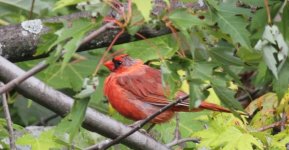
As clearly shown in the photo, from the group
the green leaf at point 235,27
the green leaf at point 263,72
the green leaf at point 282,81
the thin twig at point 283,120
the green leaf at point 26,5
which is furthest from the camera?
the green leaf at point 26,5

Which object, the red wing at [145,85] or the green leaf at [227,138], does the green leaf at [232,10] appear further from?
the red wing at [145,85]

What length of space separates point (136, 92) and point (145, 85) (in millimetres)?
60

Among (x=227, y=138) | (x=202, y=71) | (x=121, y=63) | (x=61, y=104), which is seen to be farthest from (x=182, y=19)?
(x=121, y=63)

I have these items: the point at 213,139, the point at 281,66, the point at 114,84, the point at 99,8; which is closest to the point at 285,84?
the point at 281,66

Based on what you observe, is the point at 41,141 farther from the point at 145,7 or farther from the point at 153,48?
the point at 145,7

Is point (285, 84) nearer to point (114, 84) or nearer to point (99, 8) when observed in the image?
point (99, 8)

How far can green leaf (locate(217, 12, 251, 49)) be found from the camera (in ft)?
10.2

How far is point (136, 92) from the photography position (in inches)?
198

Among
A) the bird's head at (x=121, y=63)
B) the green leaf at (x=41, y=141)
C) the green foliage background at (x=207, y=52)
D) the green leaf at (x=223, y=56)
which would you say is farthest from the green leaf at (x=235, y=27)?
the bird's head at (x=121, y=63)

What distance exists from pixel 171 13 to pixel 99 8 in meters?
0.23

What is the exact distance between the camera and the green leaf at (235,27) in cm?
312

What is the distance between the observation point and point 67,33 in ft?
9.17

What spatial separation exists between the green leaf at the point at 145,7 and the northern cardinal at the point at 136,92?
75.3 inches

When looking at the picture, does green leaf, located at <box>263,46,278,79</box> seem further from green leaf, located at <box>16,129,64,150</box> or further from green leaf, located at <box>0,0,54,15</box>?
green leaf, located at <box>0,0,54,15</box>
